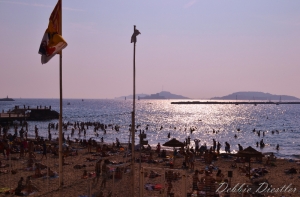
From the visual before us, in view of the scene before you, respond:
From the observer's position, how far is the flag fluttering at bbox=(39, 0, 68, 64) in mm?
9158

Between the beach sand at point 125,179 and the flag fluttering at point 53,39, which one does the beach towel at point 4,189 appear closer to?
the beach sand at point 125,179

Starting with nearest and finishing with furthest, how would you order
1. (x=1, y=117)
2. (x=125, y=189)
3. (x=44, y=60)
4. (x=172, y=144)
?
A: 1. (x=44, y=60)
2. (x=125, y=189)
3. (x=172, y=144)
4. (x=1, y=117)

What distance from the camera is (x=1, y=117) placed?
58.6m

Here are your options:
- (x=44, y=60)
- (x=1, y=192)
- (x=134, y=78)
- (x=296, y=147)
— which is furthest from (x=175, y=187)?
(x=296, y=147)


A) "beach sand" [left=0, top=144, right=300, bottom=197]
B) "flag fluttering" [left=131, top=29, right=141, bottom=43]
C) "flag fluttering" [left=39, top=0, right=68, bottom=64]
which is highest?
"flag fluttering" [left=131, top=29, right=141, bottom=43]

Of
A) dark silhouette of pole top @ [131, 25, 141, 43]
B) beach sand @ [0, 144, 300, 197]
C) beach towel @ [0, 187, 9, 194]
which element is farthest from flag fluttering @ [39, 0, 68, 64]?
beach towel @ [0, 187, 9, 194]

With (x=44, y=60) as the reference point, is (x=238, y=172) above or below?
below

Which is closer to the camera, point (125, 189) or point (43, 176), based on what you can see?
point (125, 189)

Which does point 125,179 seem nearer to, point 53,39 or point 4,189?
point 4,189

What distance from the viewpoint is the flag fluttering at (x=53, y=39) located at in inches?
361

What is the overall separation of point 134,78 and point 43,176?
871 centimetres

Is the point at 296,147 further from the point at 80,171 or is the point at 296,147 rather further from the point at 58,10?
the point at 58,10

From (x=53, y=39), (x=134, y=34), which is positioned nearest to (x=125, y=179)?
(x=134, y=34)

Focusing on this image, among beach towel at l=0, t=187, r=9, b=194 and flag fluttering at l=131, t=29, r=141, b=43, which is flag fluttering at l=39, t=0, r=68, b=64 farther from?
beach towel at l=0, t=187, r=9, b=194
